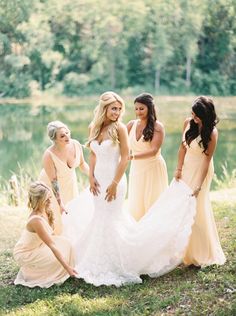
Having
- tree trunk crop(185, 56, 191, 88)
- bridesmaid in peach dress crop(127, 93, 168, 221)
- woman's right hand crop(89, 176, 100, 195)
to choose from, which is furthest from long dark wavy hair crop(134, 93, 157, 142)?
tree trunk crop(185, 56, 191, 88)

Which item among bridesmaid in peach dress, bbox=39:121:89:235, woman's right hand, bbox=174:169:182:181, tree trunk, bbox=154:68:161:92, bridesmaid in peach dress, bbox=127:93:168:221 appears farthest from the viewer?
tree trunk, bbox=154:68:161:92

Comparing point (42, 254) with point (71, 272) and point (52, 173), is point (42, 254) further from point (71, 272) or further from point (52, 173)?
point (52, 173)

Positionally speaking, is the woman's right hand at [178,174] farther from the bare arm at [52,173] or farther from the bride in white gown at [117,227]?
the bare arm at [52,173]

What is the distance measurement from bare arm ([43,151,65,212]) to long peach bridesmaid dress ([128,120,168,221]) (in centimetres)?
93

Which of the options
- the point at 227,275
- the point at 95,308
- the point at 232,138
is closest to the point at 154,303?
the point at 95,308

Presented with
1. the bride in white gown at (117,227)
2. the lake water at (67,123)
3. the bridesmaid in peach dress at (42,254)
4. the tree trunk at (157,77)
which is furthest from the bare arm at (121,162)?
the tree trunk at (157,77)

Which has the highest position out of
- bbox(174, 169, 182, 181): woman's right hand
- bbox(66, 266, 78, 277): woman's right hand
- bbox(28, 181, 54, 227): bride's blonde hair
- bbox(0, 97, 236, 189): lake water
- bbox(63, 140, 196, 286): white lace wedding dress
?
bbox(174, 169, 182, 181): woman's right hand

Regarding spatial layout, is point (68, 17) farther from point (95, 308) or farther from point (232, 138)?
point (95, 308)

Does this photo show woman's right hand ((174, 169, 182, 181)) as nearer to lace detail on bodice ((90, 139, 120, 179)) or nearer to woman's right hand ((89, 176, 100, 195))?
lace detail on bodice ((90, 139, 120, 179))

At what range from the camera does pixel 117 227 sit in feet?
17.5

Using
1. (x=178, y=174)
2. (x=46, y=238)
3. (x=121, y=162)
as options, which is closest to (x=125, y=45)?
(x=178, y=174)

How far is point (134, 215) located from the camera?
6180mm

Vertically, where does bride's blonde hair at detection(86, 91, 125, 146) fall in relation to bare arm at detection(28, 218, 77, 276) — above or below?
above

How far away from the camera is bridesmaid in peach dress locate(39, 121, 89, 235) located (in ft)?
18.7
